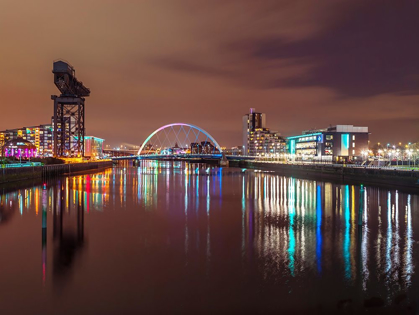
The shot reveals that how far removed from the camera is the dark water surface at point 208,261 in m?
8.78

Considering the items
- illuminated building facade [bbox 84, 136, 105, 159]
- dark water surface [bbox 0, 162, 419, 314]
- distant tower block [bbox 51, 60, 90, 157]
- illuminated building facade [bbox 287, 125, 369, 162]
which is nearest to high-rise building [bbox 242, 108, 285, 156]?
illuminated building facade [bbox 287, 125, 369, 162]

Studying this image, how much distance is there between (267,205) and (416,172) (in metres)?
18.7

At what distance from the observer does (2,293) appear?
9148mm

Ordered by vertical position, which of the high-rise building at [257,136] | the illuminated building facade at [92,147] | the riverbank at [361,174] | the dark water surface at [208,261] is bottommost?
the dark water surface at [208,261]

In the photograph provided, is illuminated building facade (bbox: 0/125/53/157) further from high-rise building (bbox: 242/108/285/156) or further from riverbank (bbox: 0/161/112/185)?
riverbank (bbox: 0/161/112/185)

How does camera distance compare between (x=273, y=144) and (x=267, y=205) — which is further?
(x=273, y=144)

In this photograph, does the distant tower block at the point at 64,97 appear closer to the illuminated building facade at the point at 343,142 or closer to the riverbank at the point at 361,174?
the riverbank at the point at 361,174

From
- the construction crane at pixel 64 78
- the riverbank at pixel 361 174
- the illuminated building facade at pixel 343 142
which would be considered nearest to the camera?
the riverbank at pixel 361 174

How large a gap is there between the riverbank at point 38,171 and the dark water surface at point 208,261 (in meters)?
18.5

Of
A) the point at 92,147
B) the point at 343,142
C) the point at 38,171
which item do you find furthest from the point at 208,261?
the point at 92,147

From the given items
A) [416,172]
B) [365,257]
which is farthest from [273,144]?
[365,257]

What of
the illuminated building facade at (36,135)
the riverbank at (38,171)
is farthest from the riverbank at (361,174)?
the illuminated building facade at (36,135)

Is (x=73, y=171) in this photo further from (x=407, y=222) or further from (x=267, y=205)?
(x=407, y=222)

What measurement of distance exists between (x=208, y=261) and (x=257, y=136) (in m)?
171
